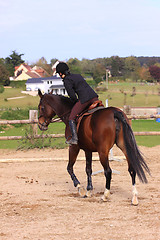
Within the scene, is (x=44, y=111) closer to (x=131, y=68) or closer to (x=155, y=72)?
(x=155, y=72)

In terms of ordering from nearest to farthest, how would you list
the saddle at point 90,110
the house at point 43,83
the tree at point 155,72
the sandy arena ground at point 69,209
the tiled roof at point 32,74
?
the sandy arena ground at point 69,209 → the saddle at point 90,110 → the tree at point 155,72 → the house at point 43,83 → the tiled roof at point 32,74

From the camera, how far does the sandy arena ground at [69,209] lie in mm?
4441

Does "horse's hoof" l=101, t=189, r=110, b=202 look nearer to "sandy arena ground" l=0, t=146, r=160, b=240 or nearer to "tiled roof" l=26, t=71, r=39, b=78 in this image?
"sandy arena ground" l=0, t=146, r=160, b=240

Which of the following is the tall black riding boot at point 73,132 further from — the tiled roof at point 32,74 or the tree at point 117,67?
the tiled roof at point 32,74

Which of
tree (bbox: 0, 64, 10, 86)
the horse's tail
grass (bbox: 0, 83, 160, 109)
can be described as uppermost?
tree (bbox: 0, 64, 10, 86)

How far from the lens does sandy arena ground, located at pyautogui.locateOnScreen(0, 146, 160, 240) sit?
14.6ft

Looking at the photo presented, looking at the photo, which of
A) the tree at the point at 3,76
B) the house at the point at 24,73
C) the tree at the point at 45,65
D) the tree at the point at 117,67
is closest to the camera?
the tree at the point at 3,76

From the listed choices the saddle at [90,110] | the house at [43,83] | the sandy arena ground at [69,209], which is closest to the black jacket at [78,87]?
the saddle at [90,110]

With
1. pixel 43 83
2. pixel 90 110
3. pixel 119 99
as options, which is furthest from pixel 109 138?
pixel 43 83

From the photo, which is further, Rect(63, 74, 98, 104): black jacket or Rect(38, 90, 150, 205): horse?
Rect(63, 74, 98, 104): black jacket

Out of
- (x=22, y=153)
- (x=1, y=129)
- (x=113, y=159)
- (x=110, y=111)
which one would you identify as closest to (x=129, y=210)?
(x=110, y=111)

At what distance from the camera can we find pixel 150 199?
620cm

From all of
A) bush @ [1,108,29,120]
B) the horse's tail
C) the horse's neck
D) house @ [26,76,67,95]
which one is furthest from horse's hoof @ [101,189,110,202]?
house @ [26,76,67,95]

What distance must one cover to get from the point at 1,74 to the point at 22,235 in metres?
68.4
